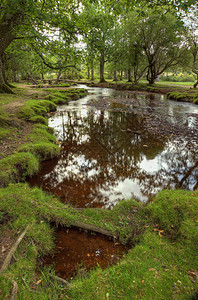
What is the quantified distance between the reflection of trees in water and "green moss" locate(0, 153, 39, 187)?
0.49 m

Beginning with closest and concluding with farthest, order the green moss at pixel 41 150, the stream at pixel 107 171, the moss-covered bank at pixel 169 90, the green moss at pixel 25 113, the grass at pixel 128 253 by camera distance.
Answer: the grass at pixel 128 253
the stream at pixel 107 171
the green moss at pixel 41 150
the green moss at pixel 25 113
the moss-covered bank at pixel 169 90

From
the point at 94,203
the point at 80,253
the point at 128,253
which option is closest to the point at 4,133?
the point at 94,203

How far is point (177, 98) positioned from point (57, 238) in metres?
24.8

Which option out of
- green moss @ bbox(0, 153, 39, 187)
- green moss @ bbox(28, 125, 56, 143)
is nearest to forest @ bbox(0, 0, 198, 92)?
green moss @ bbox(28, 125, 56, 143)

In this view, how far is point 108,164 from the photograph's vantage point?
650cm

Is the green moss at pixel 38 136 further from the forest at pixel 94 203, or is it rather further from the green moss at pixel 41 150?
the green moss at pixel 41 150

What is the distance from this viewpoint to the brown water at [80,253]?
108 inches

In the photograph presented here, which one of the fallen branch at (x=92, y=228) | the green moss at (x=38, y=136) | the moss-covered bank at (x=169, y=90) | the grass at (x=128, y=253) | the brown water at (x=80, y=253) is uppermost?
the moss-covered bank at (x=169, y=90)

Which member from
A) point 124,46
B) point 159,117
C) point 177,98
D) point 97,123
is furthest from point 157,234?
point 124,46

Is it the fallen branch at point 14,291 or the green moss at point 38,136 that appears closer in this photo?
the fallen branch at point 14,291

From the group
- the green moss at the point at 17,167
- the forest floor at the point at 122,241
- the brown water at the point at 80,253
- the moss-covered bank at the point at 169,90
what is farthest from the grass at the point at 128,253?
the moss-covered bank at the point at 169,90

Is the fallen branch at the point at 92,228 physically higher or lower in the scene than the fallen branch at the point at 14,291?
lower

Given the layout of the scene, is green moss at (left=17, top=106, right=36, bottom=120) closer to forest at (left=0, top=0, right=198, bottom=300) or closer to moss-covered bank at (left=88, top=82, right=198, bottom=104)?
forest at (left=0, top=0, right=198, bottom=300)

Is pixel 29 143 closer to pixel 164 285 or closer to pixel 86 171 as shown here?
pixel 86 171
